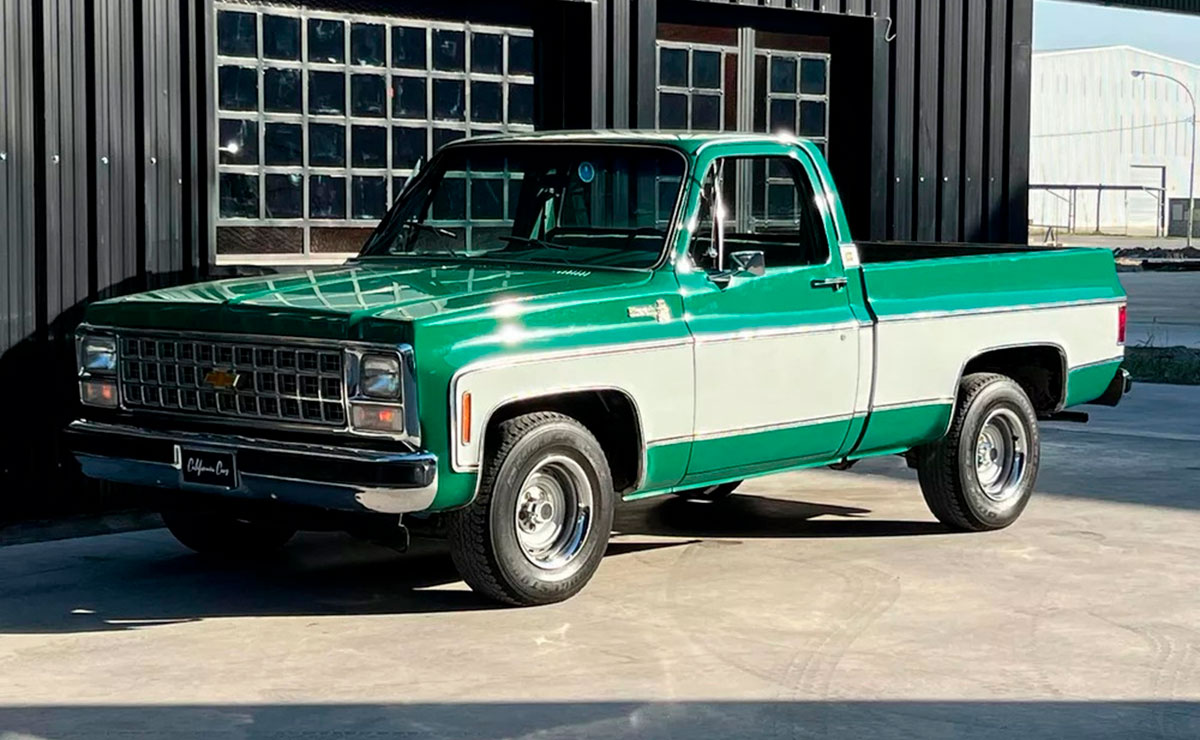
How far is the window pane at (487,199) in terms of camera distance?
9.07 meters

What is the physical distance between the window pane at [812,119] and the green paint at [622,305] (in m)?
4.80

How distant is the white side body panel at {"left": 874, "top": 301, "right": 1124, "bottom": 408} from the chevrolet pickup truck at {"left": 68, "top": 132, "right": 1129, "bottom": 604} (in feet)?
0.05

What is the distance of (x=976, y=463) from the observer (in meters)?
9.87

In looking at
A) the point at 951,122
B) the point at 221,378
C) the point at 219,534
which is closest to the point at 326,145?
the point at 219,534

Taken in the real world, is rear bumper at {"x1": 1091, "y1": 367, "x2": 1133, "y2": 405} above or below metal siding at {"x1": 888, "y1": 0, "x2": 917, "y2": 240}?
below

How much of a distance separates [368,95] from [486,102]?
3.15 feet

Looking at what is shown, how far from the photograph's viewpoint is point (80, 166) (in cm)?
1017

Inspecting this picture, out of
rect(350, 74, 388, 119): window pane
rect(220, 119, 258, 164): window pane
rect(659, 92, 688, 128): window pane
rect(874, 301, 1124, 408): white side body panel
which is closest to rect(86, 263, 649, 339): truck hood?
rect(874, 301, 1124, 408): white side body panel

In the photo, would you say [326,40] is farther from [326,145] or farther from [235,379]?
[235,379]

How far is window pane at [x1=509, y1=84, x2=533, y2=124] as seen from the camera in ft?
42.4

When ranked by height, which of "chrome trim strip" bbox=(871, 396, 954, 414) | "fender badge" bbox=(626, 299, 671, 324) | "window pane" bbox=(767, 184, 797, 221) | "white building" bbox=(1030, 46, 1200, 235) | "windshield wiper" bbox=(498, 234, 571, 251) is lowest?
"chrome trim strip" bbox=(871, 396, 954, 414)

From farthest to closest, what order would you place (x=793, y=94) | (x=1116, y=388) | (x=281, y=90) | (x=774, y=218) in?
1. (x=793, y=94)
2. (x=281, y=90)
3. (x=1116, y=388)
4. (x=774, y=218)

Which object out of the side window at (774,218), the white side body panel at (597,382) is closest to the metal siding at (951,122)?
the side window at (774,218)

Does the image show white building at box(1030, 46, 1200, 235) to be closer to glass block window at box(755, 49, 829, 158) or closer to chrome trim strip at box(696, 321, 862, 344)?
glass block window at box(755, 49, 829, 158)
